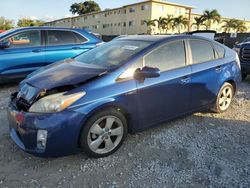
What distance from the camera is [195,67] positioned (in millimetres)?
3922

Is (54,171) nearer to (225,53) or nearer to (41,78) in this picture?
(41,78)

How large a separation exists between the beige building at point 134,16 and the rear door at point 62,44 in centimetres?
3709

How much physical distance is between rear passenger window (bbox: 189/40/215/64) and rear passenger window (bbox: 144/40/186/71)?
0.81 feet

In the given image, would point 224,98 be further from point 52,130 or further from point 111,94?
point 52,130

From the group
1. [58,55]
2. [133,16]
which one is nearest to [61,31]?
[58,55]

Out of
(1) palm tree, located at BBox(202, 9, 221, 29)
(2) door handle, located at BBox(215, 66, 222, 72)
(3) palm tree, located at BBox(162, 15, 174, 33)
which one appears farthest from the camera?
(1) palm tree, located at BBox(202, 9, 221, 29)

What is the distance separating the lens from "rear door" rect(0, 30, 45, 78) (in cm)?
584

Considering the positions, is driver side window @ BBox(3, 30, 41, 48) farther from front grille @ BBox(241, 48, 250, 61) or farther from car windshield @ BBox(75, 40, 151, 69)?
front grille @ BBox(241, 48, 250, 61)

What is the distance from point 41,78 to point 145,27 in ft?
136

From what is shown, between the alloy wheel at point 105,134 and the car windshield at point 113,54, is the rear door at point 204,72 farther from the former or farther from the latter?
the alloy wheel at point 105,134

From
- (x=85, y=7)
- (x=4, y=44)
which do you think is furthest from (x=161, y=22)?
(x=4, y=44)

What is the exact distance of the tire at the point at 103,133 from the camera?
2.93 m

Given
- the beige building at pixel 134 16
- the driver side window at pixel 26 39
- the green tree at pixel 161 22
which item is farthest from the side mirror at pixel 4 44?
the green tree at pixel 161 22

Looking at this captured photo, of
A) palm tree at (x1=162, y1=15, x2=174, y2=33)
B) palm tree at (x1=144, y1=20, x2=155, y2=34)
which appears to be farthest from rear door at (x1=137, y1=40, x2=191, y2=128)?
palm tree at (x1=162, y1=15, x2=174, y2=33)
